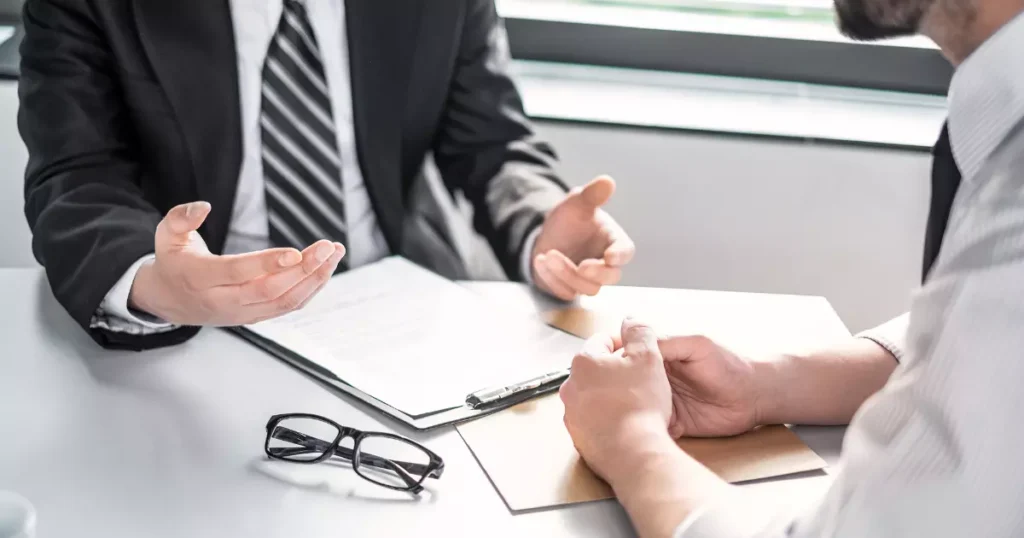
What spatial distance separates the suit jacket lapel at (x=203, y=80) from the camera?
1.13m

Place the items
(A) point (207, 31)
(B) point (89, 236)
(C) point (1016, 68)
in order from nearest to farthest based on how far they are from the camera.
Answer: (C) point (1016, 68), (B) point (89, 236), (A) point (207, 31)

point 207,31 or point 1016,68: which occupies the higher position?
point 1016,68

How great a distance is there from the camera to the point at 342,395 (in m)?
0.87

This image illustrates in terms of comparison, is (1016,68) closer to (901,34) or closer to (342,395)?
(901,34)

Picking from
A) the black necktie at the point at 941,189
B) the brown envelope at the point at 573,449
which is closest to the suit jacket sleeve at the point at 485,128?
the brown envelope at the point at 573,449

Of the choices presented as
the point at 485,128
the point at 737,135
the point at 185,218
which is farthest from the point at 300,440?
the point at 737,135

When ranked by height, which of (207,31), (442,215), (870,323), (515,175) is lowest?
(870,323)

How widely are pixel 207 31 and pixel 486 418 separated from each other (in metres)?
0.65

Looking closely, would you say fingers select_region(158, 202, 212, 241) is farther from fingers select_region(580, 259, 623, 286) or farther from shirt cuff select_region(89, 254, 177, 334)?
fingers select_region(580, 259, 623, 286)

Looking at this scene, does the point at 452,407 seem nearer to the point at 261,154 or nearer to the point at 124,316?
the point at 124,316

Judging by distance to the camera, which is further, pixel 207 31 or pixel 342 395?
pixel 207 31

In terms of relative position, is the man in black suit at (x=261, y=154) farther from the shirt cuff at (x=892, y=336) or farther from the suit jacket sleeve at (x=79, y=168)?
the shirt cuff at (x=892, y=336)

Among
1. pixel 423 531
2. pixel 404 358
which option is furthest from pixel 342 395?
pixel 423 531

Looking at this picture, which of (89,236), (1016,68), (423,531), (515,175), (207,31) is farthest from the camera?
(515,175)
